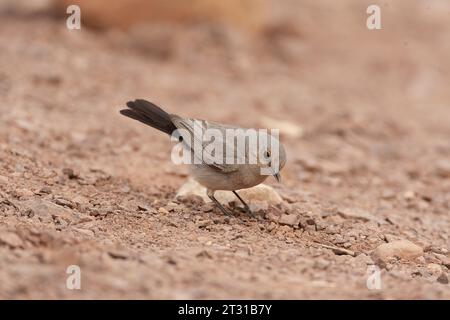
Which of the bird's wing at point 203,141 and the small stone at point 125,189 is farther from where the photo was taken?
the small stone at point 125,189

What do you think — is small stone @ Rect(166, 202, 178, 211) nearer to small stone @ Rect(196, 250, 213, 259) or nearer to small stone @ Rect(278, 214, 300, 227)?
small stone @ Rect(278, 214, 300, 227)

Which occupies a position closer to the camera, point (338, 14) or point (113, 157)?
point (113, 157)

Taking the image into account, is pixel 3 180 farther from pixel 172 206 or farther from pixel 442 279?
pixel 442 279

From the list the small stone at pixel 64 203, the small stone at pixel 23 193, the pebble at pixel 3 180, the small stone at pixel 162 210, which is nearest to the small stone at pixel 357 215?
the small stone at pixel 162 210

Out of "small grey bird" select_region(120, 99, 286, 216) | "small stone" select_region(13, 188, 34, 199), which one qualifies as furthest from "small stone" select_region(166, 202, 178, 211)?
"small stone" select_region(13, 188, 34, 199)

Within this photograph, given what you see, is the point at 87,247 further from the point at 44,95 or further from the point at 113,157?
the point at 44,95

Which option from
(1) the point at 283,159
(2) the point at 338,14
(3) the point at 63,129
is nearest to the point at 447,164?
(1) the point at 283,159

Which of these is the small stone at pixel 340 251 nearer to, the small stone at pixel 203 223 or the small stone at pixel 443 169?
the small stone at pixel 203 223
